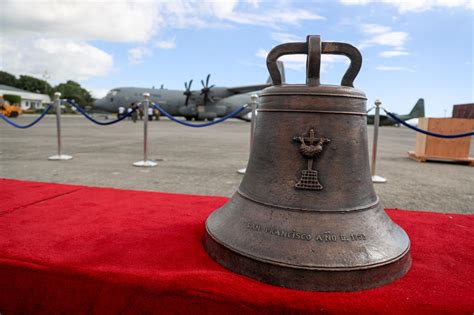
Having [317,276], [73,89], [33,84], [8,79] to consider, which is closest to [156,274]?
[317,276]

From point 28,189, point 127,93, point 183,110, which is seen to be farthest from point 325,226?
point 183,110

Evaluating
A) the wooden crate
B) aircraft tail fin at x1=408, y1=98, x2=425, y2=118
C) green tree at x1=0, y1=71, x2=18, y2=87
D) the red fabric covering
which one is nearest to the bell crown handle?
the red fabric covering

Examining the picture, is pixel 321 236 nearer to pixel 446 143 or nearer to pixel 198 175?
pixel 198 175

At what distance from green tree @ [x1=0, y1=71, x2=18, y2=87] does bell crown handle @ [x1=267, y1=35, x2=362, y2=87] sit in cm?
8710

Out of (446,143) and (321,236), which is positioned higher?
(446,143)

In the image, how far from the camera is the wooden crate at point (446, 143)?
6.64m

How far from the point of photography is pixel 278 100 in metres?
1.82

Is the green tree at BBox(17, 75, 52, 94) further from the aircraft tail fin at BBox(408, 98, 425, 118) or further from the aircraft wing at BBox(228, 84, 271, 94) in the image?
the aircraft tail fin at BBox(408, 98, 425, 118)

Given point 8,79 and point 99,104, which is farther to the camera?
point 8,79

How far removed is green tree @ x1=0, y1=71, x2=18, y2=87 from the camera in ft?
239

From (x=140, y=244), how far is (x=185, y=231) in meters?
0.32

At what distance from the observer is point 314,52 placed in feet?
5.41

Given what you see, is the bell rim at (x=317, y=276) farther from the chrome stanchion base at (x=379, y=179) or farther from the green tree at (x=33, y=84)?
the green tree at (x=33, y=84)

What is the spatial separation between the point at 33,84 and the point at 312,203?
86.6 meters
